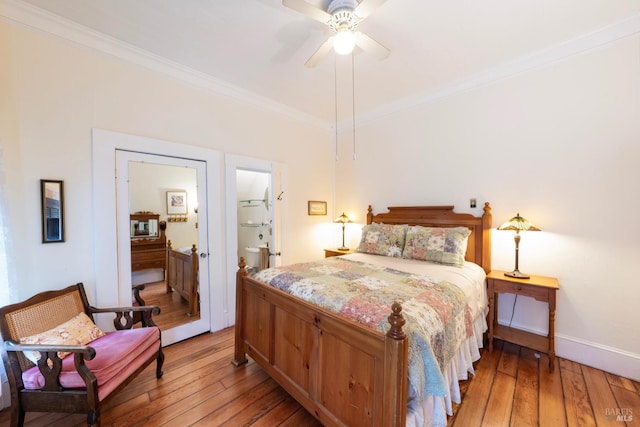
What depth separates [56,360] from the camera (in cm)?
146

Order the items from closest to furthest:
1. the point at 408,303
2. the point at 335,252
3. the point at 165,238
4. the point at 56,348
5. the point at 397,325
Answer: the point at 397,325
the point at 56,348
the point at 408,303
the point at 165,238
the point at 335,252

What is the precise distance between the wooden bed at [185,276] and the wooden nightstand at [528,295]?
3145 millimetres

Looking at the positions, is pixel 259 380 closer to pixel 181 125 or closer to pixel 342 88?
pixel 181 125

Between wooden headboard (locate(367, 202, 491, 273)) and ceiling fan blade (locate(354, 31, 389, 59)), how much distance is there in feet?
6.46

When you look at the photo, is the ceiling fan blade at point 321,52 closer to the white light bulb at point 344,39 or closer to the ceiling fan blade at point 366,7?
the white light bulb at point 344,39

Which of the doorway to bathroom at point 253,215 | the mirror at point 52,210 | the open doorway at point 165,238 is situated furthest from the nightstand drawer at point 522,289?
the mirror at point 52,210

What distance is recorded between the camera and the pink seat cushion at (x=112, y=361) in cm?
151

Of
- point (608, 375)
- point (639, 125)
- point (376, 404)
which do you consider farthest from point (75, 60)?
point (608, 375)

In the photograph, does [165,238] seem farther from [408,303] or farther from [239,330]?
[408,303]

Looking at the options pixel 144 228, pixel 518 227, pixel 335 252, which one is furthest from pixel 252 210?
pixel 518 227

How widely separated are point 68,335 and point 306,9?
273cm

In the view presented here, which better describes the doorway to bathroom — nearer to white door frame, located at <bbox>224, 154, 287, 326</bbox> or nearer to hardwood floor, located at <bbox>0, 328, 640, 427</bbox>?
white door frame, located at <bbox>224, 154, 287, 326</bbox>

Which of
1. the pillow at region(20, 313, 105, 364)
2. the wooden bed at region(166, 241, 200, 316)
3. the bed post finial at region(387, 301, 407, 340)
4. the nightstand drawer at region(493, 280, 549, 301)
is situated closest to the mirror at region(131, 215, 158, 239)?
the wooden bed at region(166, 241, 200, 316)

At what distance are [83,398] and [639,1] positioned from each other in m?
4.70
